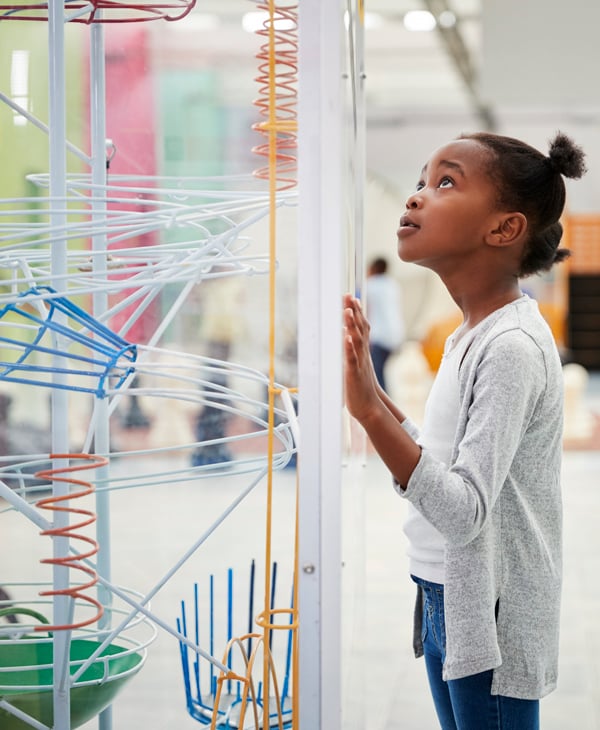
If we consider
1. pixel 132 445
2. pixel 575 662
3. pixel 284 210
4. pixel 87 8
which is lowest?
pixel 575 662

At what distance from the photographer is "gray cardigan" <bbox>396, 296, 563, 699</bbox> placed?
0.94 meters

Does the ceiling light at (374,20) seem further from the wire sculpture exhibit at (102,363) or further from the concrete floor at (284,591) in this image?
the wire sculpture exhibit at (102,363)

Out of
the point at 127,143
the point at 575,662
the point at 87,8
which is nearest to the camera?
the point at 87,8

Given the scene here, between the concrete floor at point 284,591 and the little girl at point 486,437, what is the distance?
0.40 feet

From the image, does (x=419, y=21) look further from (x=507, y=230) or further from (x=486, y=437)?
(x=486, y=437)

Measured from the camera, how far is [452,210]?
106 centimetres

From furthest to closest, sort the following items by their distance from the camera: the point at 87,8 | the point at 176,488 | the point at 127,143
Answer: the point at 176,488 → the point at 127,143 → the point at 87,8

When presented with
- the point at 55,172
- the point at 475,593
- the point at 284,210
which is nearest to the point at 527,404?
the point at 475,593

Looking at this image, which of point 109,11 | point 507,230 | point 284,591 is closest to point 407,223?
point 507,230

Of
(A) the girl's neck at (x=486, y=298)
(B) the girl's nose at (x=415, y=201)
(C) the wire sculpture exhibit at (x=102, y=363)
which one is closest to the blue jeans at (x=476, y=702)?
(C) the wire sculpture exhibit at (x=102, y=363)

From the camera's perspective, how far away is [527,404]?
1.00 m

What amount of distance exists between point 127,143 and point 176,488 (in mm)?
1103

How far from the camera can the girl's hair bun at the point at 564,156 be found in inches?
42.7

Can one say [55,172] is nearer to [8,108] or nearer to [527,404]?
[8,108]
